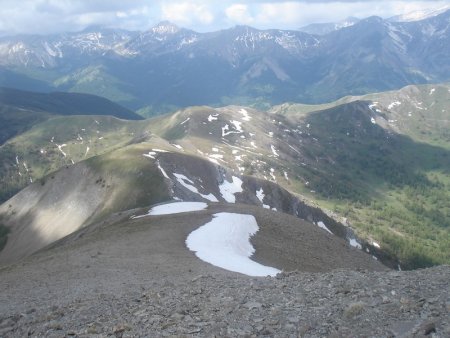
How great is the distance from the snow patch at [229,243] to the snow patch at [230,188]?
256ft

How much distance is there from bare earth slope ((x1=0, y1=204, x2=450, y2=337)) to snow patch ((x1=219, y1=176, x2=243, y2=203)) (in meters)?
96.4

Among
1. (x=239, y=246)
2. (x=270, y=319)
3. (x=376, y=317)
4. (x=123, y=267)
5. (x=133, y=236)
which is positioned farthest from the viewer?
(x=133, y=236)

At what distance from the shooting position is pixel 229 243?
154ft

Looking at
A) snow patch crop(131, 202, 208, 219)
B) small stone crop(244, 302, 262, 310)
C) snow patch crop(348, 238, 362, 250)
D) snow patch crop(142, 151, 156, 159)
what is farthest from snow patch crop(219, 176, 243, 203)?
small stone crop(244, 302, 262, 310)

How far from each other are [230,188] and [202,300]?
124093mm

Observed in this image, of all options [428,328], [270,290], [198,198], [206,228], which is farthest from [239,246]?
[198,198]

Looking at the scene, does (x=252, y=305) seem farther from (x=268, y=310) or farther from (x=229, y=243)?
(x=229, y=243)

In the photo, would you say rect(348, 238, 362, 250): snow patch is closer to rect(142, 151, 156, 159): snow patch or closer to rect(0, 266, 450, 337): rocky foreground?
rect(142, 151, 156, 159): snow patch

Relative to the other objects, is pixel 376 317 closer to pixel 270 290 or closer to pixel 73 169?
pixel 270 290

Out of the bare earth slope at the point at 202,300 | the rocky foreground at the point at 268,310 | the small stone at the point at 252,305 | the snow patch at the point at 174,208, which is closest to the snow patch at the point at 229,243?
the bare earth slope at the point at 202,300

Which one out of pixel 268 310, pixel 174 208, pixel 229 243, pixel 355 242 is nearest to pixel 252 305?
pixel 268 310

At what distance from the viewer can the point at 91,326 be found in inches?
774

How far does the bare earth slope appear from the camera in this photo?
1667cm

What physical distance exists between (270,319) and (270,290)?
4774 mm
